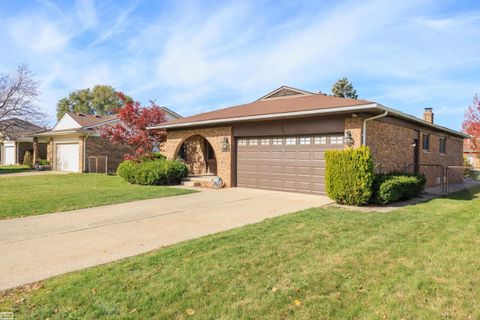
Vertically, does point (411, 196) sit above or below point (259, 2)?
below

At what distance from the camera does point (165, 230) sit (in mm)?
6531

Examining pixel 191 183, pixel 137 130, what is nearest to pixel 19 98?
pixel 137 130

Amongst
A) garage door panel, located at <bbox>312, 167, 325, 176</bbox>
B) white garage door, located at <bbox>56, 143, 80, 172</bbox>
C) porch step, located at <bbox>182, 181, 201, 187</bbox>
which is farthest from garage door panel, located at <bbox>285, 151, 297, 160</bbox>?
white garage door, located at <bbox>56, 143, 80, 172</bbox>

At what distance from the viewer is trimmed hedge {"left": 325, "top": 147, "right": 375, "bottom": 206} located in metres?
9.16

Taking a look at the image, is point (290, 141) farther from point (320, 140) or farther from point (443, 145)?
point (443, 145)

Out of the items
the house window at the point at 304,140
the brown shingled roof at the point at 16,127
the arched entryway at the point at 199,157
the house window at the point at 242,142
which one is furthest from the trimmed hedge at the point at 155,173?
the brown shingled roof at the point at 16,127

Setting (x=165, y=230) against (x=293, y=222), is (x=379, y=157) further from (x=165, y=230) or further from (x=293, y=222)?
(x=165, y=230)

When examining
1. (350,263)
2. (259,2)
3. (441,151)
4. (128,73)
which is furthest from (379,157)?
(128,73)

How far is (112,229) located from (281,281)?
4.09 m

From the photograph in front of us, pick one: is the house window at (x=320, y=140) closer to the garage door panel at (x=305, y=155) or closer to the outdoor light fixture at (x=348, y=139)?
the garage door panel at (x=305, y=155)

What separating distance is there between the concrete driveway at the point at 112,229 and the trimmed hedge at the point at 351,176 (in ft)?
2.13

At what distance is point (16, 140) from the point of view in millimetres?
30656

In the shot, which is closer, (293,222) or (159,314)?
(159,314)

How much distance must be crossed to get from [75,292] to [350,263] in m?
3.44
